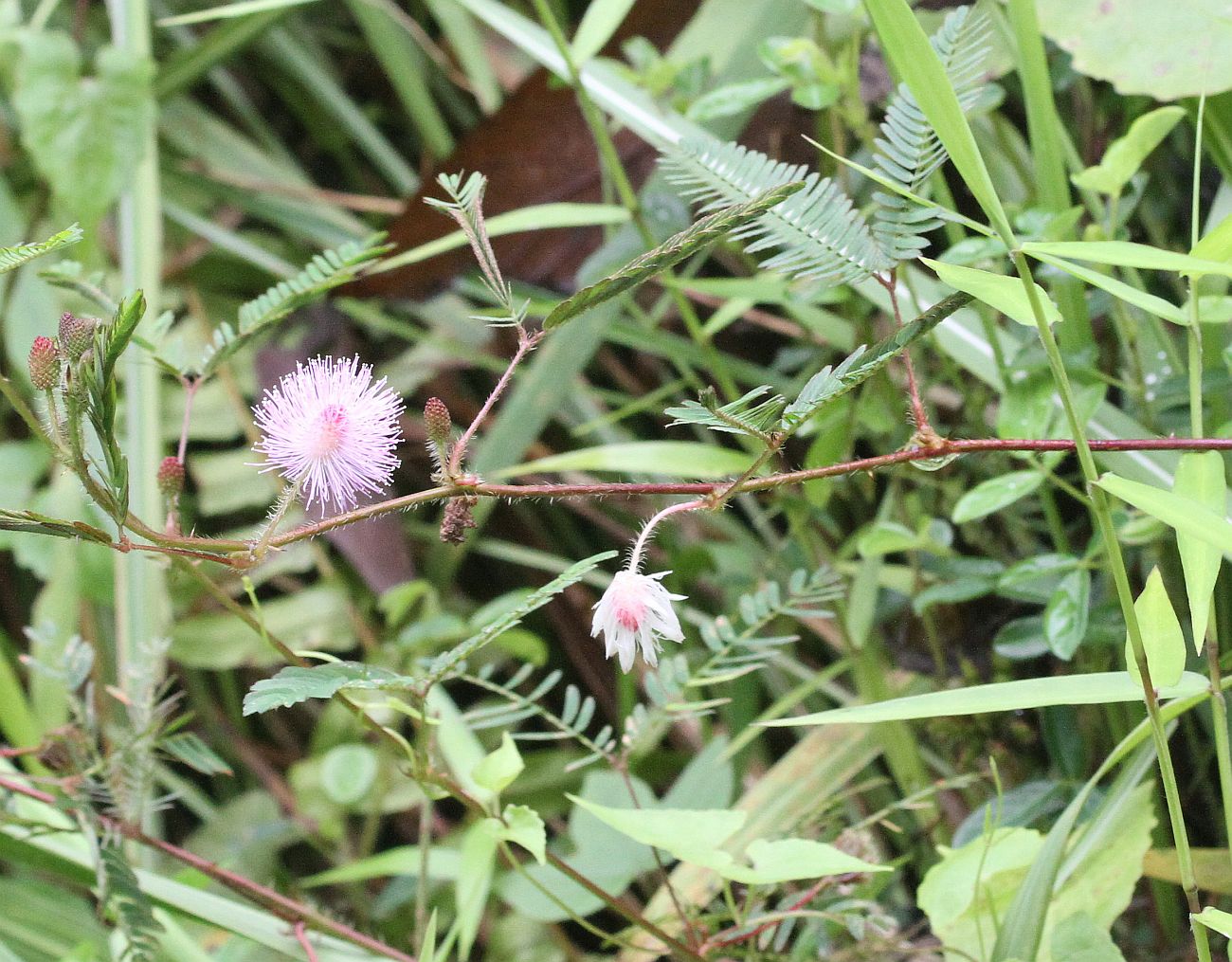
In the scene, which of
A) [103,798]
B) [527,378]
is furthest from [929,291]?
[103,798]

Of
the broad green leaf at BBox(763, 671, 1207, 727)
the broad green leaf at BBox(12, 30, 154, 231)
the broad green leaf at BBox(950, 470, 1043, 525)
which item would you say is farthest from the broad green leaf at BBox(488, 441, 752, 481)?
the broad green leaf at BBox(12, 30, 154, 231)

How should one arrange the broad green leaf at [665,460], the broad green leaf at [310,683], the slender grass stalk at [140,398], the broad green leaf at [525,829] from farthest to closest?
the slender grass stalk at [140,398]
the broad green leaf at [665,460]
the broad green leaf at [525,829]
the broad green leaf at [310,683]

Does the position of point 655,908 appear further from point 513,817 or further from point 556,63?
point 556,63

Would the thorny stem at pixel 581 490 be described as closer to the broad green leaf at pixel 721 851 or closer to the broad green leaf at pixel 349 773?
the broad green leaf at pixel 721 851

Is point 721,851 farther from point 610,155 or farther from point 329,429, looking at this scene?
point 610,155

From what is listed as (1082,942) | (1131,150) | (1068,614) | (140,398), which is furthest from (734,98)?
(140,398)

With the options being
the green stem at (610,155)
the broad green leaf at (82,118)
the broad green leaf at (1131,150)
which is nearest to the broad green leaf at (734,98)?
the green stem at (610,155)
